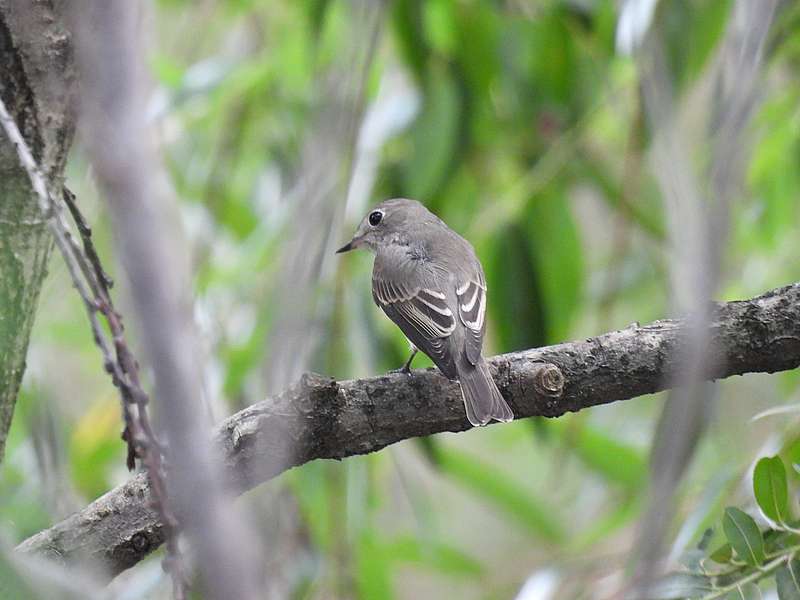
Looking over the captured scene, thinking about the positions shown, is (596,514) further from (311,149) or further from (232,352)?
(311,149)

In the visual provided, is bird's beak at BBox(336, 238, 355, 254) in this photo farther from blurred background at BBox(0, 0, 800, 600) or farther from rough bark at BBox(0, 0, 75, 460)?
rough bark at BBox(0, 0, 75, 460)

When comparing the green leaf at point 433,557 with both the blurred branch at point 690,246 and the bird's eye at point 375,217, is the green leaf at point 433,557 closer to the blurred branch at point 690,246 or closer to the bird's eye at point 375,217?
the bird's eye at point 375,217

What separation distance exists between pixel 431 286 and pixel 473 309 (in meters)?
0.20

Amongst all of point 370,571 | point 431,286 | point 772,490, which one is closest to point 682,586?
point 772,490

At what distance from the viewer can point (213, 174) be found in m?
4.41

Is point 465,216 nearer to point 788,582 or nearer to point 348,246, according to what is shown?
point 348,246

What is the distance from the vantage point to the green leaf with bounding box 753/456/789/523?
1768 millimetres

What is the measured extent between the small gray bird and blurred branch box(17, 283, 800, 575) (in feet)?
0.47

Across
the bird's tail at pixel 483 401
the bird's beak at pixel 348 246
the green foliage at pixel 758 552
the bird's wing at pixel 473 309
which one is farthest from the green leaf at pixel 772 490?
the bird's beak at pixel 348 246

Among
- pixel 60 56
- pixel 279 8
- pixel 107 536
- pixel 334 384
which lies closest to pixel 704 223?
pixel 334 384

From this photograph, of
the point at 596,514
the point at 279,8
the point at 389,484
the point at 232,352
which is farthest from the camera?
the point at 389,484

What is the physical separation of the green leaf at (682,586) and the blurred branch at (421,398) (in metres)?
0.34

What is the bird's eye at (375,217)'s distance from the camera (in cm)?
376

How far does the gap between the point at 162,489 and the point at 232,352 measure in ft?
8.49
